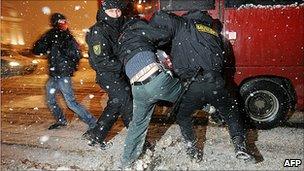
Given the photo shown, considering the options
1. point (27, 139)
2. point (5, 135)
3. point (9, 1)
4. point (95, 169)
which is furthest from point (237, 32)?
point (9, 1)

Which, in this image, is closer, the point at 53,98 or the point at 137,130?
the point at 137,130

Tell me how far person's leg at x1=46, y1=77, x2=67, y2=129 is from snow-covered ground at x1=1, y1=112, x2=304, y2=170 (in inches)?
9.5

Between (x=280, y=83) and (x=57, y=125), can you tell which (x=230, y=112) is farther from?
(x=57, y=125)

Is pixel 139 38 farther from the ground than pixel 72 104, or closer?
farther from the ground

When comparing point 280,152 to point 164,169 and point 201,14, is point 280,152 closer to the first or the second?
point 164,169

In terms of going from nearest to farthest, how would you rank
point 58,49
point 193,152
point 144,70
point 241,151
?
point 144,70
point 241,151
point 193,152
point 58,49

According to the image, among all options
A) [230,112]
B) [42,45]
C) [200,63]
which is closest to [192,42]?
[200,63]

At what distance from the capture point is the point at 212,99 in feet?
13.2

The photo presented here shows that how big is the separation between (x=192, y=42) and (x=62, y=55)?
2612mm

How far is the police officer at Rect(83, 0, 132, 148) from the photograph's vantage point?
458 centimetres

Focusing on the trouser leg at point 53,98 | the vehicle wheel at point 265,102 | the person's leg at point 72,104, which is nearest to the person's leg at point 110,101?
the person's leg at point 72,104

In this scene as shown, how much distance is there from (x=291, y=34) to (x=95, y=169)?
3472 mm

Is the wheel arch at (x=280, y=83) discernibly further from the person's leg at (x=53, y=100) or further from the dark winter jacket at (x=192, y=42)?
the person's leg at (x=53, y=100)

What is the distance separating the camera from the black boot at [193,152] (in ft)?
14.4
